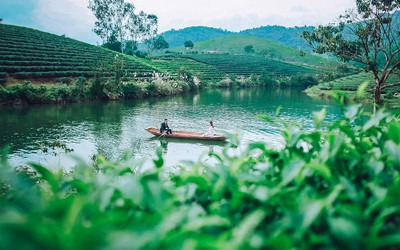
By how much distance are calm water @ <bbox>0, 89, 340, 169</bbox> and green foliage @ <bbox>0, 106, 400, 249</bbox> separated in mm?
8829

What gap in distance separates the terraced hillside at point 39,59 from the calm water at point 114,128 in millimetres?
10528

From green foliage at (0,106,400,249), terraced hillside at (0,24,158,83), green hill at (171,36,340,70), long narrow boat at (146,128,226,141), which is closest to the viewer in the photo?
green foliage at (0,106,400,249)

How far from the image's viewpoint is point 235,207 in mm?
1252

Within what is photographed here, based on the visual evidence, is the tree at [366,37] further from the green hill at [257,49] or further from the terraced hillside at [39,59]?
the green hill at [257,49]

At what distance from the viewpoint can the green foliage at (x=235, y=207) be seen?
77 cm

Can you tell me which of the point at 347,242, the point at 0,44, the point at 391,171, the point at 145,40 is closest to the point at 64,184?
the point at 347,242

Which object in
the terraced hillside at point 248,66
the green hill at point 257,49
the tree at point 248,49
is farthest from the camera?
the tree at point 248,49

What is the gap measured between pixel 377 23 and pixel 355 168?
1532 centimetres

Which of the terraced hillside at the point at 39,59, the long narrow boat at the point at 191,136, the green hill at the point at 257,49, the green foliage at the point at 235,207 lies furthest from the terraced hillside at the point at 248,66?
the green foliage at the point at 235,207

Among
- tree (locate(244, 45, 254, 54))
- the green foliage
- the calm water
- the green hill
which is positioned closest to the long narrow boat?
the calm water

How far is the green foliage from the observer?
77cm

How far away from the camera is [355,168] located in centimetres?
148

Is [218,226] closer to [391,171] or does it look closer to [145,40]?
[391,171]

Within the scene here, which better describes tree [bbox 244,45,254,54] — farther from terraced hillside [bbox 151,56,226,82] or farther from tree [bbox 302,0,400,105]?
tree [bbox 302,0,400,105]
